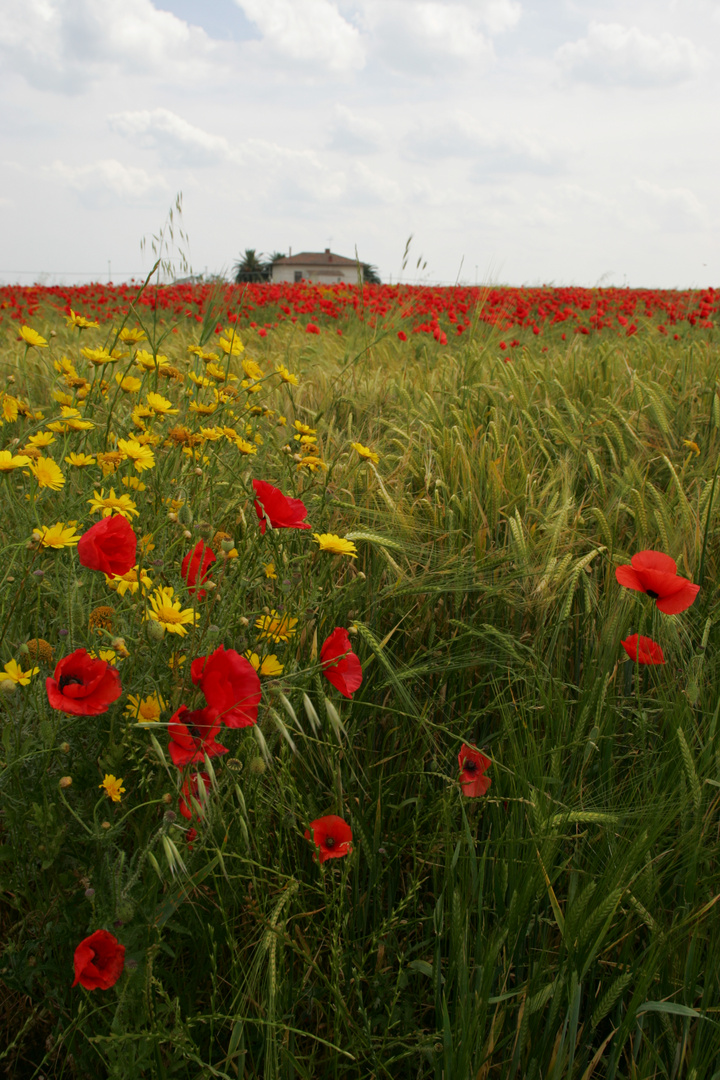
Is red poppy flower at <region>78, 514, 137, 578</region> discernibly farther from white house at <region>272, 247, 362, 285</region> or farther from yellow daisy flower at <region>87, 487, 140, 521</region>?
white house at <region>272, 247, 362, 285</region>

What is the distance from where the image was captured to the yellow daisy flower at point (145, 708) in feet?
2.74

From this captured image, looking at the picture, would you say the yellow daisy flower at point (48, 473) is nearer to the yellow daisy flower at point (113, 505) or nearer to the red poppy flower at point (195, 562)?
the yellow daisy flower at point (113, 505)

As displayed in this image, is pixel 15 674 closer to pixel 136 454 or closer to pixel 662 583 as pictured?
pixel 136 454

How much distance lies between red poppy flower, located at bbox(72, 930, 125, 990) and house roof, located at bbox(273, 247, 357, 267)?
49.7m

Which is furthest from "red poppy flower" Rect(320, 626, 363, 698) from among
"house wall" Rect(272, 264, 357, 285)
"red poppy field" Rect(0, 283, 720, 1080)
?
"house wall" Rect(272, 264, 357, 285)

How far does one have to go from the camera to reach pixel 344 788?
1.16 metres

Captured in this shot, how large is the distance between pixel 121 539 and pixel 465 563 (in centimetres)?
67

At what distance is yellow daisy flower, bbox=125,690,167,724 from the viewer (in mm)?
837

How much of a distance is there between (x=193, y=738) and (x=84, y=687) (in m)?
0.13

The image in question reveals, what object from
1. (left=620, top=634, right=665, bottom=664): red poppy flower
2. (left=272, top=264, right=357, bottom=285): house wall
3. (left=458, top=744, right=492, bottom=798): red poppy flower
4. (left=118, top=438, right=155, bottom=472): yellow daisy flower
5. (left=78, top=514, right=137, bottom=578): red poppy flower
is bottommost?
(left=458, top=744, right=492, bottom=798): red poppy flower

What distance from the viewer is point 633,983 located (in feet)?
3.00

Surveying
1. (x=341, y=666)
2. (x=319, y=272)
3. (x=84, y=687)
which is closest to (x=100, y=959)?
(x=84, y=687)

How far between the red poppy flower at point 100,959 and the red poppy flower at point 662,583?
2.60 feet

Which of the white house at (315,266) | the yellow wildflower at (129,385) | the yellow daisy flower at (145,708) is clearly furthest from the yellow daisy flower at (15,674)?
the white house at (315,266)
